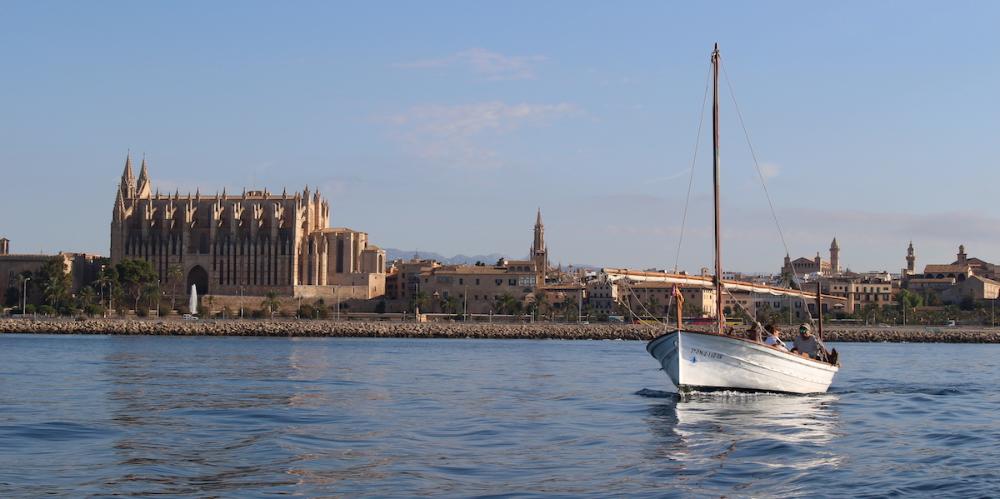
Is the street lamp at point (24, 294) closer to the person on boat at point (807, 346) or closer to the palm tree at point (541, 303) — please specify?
the palm tree at point (541, 303)

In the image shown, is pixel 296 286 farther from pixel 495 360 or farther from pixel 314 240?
pixel 495 360

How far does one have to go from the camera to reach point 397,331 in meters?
108

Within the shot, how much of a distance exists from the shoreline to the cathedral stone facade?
2888 centimetres

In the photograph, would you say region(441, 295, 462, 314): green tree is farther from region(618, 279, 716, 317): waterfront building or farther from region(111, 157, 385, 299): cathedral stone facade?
region(618, 279, 716, 317): waterfront building

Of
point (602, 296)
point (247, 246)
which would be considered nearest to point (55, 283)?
point (247, 246)

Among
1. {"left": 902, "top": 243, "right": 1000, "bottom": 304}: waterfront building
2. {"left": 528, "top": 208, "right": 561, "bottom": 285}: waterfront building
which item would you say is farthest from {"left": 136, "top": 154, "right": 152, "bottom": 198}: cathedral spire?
{"left": 902, "top": 243, "right": 1000, "bottom": 304}: waterfront building

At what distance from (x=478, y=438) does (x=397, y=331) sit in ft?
279

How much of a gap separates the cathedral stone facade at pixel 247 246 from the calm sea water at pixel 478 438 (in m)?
101

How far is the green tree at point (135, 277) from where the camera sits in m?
131

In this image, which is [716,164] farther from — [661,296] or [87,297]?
[661,296]

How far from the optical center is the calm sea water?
59.4 feet

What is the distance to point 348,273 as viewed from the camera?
14200 centimetres

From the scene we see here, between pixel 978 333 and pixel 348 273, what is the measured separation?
66.3 m

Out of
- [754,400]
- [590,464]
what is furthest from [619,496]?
[754,400]
